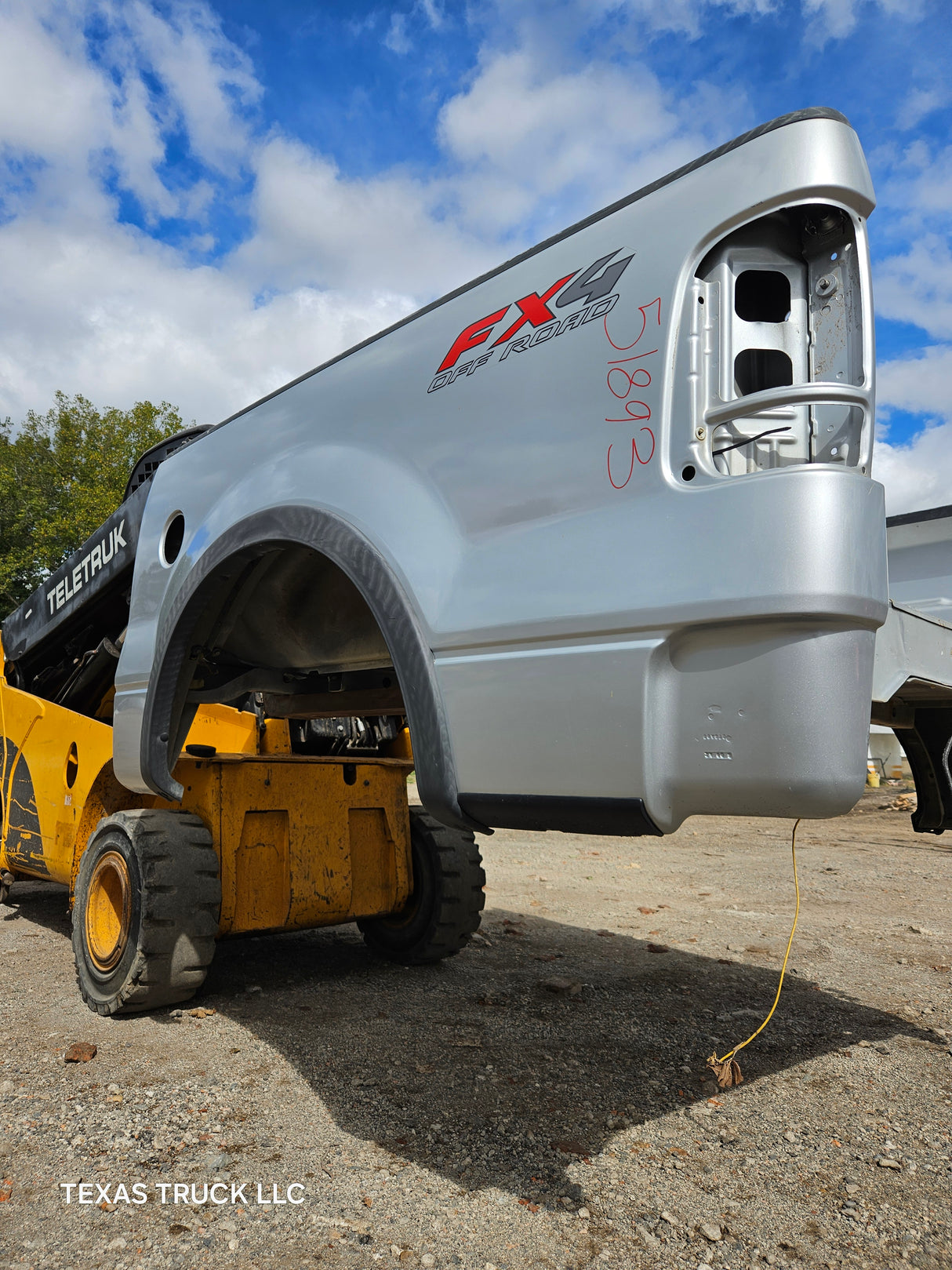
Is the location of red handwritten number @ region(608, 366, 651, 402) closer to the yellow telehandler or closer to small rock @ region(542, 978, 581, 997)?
the yellow telehandler

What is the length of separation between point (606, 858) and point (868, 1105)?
6970 millimetres

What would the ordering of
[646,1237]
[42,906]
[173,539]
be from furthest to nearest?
[42,906]
[173,539]
[646,1237]

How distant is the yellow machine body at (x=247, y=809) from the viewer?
15.0 ft

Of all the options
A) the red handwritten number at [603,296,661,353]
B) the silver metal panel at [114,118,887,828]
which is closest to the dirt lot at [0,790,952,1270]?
the silver metal panel at [114,118,887,828]

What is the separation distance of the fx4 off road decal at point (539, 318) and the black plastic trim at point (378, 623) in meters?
0.58

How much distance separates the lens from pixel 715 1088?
3.46 meters

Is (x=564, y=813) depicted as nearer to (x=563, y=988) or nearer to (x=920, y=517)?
(x=563, y=988)

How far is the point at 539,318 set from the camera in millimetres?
2441

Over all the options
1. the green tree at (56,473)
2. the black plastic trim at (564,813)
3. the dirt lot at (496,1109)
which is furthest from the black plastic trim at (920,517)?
the green tree at (56,473)

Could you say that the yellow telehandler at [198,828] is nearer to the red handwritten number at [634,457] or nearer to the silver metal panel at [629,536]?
the silver metal panel at [629,536]

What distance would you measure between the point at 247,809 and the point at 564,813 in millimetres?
2787

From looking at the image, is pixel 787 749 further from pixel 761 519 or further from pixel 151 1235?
pixel 151 1235

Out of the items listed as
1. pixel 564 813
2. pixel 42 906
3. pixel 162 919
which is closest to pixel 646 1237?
pixel 564 813

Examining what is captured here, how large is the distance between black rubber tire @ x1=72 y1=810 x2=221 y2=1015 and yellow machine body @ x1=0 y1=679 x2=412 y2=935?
0.63 ft
